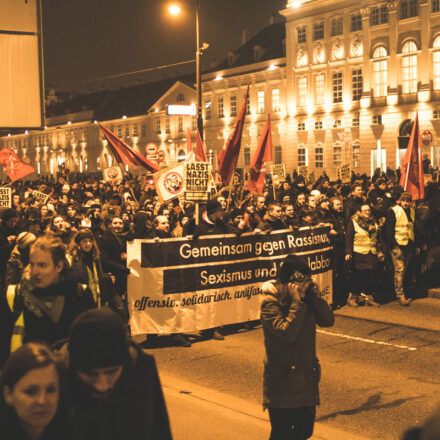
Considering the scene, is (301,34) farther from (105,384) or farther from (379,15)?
(105,384)

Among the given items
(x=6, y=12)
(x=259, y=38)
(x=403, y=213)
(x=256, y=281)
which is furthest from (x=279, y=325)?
(x=259, y=38)

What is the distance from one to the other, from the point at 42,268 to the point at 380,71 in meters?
49.4

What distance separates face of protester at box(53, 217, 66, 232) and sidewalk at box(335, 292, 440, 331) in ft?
15.3

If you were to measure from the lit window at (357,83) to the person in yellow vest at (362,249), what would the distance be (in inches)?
1639

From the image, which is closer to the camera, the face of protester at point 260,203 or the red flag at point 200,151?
the face of protester at point 260,203

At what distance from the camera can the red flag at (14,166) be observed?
21672mm

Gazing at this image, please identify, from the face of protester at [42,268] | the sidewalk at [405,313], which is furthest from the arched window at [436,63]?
the face of protester at [42,268]

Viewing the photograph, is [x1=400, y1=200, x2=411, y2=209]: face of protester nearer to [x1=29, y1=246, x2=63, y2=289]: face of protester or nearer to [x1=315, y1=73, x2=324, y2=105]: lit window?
[x1=29, y1=246, x2=63, y2=289]: face of protester

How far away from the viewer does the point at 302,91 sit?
5578cm

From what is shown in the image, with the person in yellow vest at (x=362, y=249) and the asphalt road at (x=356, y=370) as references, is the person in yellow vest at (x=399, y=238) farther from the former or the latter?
the asphalt road at (x=356, y=370)

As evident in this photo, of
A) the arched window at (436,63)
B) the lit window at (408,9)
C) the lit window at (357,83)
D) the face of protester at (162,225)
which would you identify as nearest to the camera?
the face of protester at (162,225)

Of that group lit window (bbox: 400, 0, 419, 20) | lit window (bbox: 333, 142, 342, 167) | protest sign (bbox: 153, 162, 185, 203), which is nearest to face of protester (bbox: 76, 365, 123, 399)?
protest sign (bbox: 153, 162, 185, 203)

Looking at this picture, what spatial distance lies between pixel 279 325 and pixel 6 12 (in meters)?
2.68

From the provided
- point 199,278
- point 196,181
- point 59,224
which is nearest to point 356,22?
point 196,181
